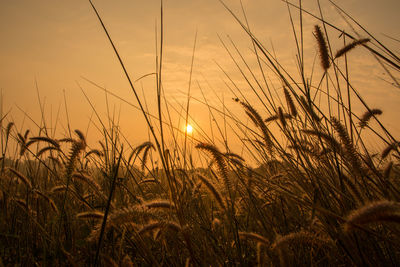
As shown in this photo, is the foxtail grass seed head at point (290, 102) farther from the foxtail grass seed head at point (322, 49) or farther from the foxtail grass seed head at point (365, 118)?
Result: the foxtail grass seed head at point (365, 118)

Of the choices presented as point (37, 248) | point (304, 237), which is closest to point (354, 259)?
→ point (304, 237)

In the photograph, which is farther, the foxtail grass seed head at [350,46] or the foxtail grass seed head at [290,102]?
the foxtail grass seed head at [290,102]

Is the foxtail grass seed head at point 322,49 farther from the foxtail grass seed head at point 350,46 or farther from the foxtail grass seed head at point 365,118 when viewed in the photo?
the foxtail grass seed head at point 365,118

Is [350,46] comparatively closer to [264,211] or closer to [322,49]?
[322,49]

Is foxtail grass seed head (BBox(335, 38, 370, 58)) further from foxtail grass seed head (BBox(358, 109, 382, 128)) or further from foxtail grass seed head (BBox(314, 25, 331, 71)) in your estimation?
foxtail grass seed head (BBox(358, 109, 382, 128))

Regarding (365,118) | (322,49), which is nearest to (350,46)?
(322,49)

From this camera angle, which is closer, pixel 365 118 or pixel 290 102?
pixel 365 118

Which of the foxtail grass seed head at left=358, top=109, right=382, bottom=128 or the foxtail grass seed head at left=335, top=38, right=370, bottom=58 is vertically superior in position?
the foxtail grass seed head at left=335, top=38, right=370, bottom=58

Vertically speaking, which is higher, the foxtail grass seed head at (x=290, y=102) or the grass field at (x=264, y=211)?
the foxtail grass seed head at (x=290, y=102)

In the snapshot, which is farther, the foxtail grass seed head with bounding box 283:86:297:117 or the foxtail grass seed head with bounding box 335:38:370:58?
the foxtail grass seed head with bounding box 283:86:297:117

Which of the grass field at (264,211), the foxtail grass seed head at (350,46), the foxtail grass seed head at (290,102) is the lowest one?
the grass field at (264,211)

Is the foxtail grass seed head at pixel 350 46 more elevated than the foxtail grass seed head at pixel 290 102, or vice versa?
the foxtail grass seed head at pixel 350 46

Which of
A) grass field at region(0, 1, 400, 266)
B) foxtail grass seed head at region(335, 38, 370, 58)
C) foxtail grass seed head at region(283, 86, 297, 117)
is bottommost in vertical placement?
grass field at region(0, 1, 400, 266)

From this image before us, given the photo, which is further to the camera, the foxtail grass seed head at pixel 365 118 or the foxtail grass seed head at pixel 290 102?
the foxtail grass seed head at pixel 290 102
